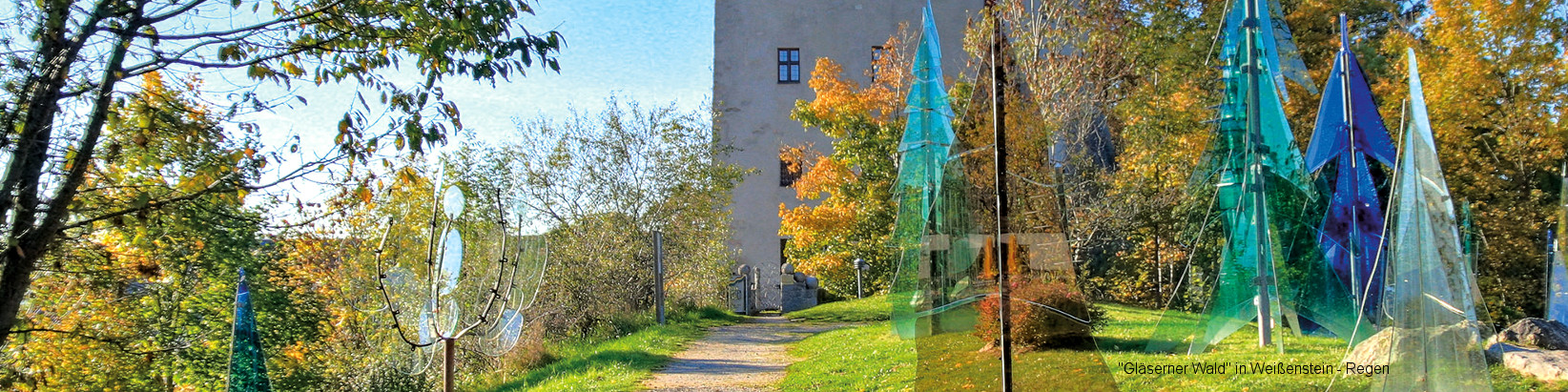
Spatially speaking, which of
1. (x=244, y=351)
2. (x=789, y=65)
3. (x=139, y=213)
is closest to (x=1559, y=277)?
(x=139, y=213)

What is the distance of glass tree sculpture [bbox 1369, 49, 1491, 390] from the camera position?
6395 millimetres

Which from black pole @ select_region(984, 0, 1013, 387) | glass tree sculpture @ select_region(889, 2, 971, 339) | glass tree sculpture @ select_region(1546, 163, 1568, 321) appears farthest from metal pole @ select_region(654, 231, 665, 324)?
black pole @ select_region(984, 0, 1013, 387)

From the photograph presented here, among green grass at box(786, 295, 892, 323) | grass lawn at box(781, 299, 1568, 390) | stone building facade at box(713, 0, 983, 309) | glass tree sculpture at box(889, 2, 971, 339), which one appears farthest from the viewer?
stone building facade at box(713, 0, 983, 309)

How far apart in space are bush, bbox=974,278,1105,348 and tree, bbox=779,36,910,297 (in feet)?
27.7

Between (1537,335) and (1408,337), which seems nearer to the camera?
(1408,337)

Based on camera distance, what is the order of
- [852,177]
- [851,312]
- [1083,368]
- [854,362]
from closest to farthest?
[1083,368], [854,362], [852,177], [851,312]

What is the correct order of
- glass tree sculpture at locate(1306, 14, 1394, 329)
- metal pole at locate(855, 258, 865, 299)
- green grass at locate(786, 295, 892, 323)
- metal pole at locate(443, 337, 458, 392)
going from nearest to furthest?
metal pole at locate(443, 337, 458, 392), glass tree sculpture at locate(1306, 14, 1394, 329), green grass at locate(786, 295, 892, 323), metal pole at locate(855, 258, 865, 299)

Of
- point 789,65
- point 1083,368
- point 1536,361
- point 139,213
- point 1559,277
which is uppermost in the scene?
point 789,65

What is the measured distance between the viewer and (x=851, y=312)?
19.4m

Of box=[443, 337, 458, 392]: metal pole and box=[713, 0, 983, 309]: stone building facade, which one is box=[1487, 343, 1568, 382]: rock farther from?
box=[713, 0, 983, 309]: stone building facade

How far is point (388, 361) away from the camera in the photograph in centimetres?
1413

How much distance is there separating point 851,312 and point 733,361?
7240 millimetres

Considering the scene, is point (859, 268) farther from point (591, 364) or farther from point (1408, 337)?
point (1408, 337)

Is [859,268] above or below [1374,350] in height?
above
